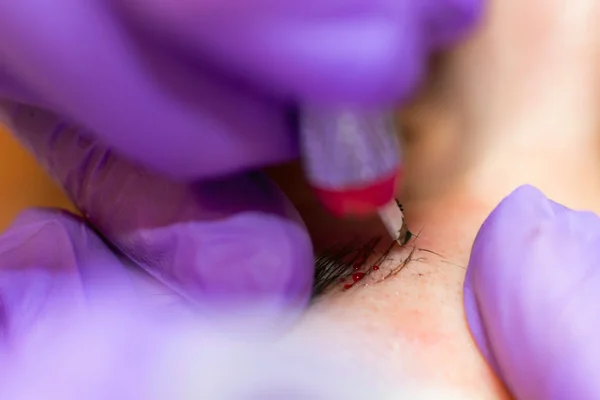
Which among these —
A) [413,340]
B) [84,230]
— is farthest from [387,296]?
[84,230]

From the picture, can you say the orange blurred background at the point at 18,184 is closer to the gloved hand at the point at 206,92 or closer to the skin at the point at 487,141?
the gloved hand at the point at 206,92

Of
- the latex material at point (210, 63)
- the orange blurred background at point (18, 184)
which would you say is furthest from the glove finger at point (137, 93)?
the orange blurred background at point (18, 184)

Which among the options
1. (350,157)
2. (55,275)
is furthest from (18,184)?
(350,157)

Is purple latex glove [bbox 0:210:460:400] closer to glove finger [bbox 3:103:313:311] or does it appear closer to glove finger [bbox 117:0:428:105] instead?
glove finger [bbox 3:103:313:311]

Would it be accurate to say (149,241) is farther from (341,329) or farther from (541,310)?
(541,310)

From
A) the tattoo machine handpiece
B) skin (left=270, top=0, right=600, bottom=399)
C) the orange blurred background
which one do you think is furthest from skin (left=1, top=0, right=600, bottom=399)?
the orange blurred background

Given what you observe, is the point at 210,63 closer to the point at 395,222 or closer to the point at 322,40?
the point at 322,40
